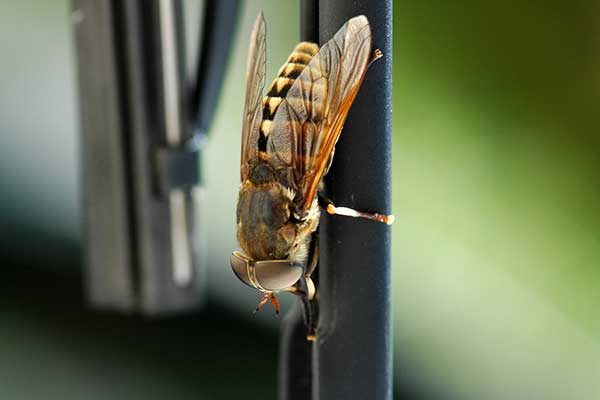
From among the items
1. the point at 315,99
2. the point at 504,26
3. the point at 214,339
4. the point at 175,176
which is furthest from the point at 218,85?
the point at 214,339

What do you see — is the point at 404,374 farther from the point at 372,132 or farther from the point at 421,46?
the point at 372,132

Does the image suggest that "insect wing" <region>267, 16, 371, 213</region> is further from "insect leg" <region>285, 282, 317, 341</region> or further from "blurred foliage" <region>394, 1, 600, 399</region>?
"blurred foliage" <region>394, 1, 600, 399</region>

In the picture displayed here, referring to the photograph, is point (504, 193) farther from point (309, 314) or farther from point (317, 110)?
point (309, 314)

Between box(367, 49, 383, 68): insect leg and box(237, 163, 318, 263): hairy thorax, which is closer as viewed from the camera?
box(367, 49, 383, 68): insect leg

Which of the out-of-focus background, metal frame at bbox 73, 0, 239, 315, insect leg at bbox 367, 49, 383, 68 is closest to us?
insect leg at bbox 367, 49, 383, 68

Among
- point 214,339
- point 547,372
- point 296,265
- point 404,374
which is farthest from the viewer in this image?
point 214,339

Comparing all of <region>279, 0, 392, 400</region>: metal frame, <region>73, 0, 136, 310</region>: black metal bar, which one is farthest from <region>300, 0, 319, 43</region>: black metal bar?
<region>73, 0, 136, 310</region>: black metal bar

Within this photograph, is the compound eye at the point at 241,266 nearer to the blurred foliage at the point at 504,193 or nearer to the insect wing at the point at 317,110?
the insect wing at the point at 317,110

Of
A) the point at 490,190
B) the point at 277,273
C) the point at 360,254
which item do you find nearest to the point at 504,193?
the point at 490,190
